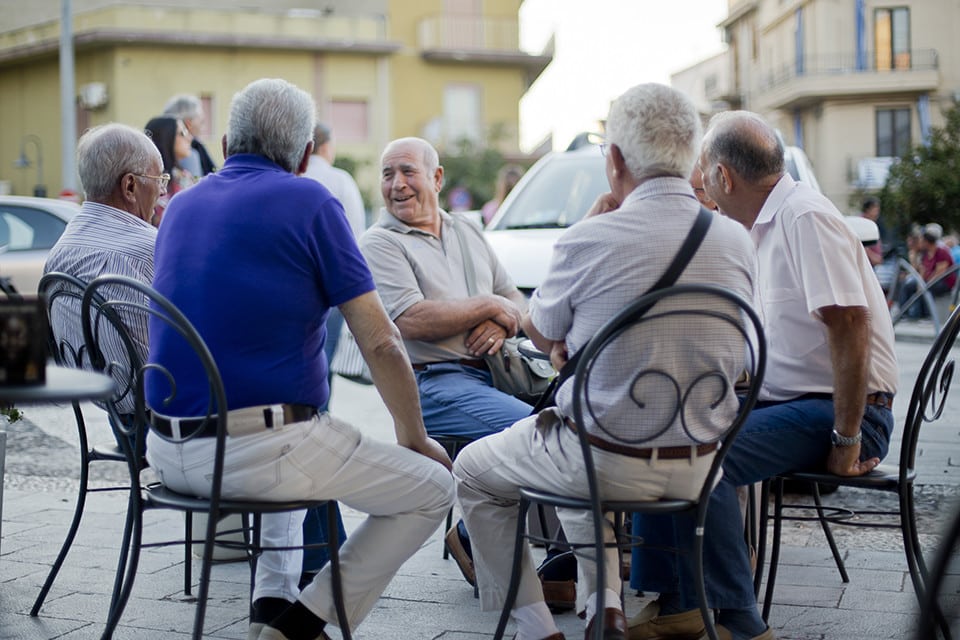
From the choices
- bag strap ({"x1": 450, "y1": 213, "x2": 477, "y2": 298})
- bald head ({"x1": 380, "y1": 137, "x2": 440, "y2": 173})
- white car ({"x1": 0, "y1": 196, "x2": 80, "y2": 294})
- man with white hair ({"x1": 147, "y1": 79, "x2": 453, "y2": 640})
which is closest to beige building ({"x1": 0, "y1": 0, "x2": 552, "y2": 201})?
white car ({"x1": 0, "y1": 196, "x2": 80, "y2": 294})

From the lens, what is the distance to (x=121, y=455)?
3.73m

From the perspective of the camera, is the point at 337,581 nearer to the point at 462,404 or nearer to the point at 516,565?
the point at 516,565

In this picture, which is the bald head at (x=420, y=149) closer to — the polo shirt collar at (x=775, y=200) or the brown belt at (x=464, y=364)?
the brown belt at (x=464, y=364)

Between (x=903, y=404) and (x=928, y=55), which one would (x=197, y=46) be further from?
(x=903, y=404)

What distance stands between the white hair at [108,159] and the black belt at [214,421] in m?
1.11

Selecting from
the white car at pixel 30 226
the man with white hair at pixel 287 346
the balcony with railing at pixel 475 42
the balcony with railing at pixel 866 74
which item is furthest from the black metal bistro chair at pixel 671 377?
the balcony with railing at pixel 866 74

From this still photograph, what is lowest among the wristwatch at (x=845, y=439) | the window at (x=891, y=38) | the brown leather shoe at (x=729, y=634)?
the brown leather shoe at (x=729, y=634)

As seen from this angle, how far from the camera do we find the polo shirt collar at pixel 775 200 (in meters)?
3.58

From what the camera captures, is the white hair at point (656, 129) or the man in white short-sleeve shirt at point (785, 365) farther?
the man in white short-sleeve shirt at point (785, 365)

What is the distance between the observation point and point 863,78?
44.0 m

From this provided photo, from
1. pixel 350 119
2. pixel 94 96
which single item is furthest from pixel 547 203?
pixel 350 119

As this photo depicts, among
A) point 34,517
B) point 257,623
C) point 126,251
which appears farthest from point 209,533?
point 34,517

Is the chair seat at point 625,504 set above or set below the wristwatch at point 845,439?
below

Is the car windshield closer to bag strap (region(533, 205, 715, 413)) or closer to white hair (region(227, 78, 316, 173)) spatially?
white hair (region(227, 78, 316, 173))
